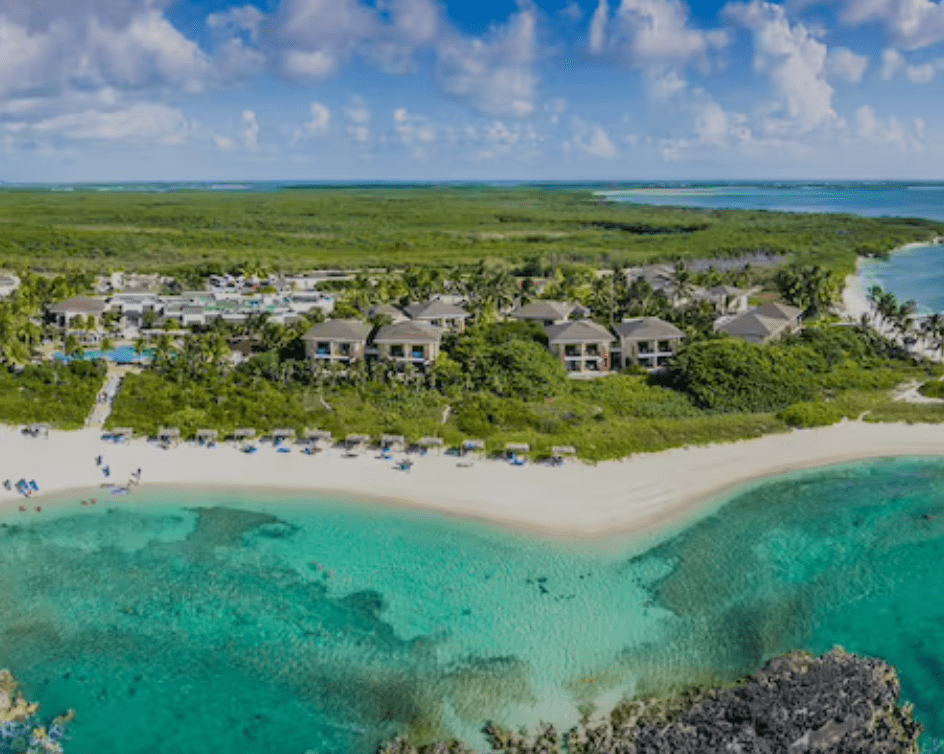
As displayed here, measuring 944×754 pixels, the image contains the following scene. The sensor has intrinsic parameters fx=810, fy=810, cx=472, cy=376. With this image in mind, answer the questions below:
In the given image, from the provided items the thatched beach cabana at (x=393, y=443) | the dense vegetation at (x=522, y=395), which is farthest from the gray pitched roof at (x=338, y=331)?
the thatched beach cabana at (x=393, y=443)

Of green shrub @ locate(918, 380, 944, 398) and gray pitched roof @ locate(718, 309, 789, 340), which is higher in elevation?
gray pitched roof @ locate(718, 309, 789, 340)

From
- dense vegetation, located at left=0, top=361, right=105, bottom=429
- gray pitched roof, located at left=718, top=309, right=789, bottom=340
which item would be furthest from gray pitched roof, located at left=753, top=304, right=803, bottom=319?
dense vegetation, located at left=0, top=361, right=105, bottom=429

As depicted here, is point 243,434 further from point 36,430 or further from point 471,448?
point 471,448

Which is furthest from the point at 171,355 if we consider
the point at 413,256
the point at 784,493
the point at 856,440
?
the point at 413,256

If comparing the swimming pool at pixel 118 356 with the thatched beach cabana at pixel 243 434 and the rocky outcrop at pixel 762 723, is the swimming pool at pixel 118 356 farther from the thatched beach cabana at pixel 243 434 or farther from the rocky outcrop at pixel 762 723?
the rocky outcrop at pixel 762 723

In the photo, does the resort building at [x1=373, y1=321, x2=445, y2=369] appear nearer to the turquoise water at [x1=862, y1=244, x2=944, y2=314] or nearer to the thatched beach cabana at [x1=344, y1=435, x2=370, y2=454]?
the thatched beach cabana at [x1=344, y1=435, x2=370, y2=454]

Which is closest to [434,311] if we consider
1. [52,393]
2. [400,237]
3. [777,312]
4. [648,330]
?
[648,330]
